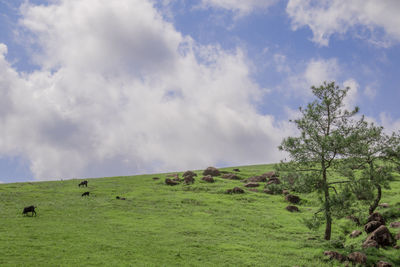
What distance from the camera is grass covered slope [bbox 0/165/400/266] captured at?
30.4 meters

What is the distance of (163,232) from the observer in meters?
39.5

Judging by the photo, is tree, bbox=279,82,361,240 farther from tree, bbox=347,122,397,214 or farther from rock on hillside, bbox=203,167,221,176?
rock on hillside, bbox=203,167,221,176

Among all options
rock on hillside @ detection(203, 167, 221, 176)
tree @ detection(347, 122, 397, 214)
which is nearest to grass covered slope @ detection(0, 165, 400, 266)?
tree @ detection(347, 122, 397, 214)

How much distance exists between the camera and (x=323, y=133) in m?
37.3

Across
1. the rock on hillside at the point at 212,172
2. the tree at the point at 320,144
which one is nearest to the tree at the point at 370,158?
the tree at the point at 320,144

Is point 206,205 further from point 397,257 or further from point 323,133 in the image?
point 397,257

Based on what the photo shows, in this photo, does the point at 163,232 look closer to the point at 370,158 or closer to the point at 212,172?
the point at 370,158

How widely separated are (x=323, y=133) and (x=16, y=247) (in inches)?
1506

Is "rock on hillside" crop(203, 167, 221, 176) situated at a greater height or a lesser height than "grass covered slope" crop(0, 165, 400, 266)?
greater

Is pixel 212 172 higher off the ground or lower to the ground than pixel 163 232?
higher

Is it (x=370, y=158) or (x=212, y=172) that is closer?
(x=370, y=158)

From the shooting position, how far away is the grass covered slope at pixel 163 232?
30438mm

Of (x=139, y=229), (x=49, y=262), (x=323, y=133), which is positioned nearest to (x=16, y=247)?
(x=49, y=262)

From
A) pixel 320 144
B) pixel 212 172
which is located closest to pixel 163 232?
pixel 320 144
